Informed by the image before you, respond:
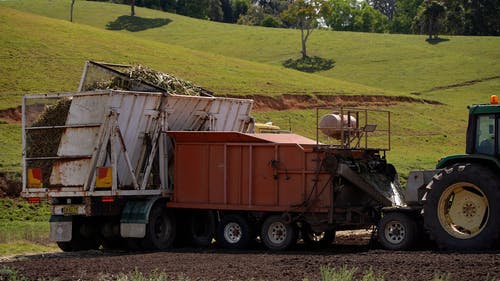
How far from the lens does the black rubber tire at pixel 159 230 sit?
2114cm

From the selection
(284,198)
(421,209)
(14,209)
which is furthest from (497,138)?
(14,209)

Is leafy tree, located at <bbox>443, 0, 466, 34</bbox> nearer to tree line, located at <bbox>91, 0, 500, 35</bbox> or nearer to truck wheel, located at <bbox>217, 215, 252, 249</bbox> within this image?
tree line, located at <bbox>91, 0, 500, 35</bbox>

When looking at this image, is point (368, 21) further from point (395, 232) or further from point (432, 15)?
point (395, 232)

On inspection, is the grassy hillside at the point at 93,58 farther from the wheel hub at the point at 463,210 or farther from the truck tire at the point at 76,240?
the wheel hub at the point at 463,210

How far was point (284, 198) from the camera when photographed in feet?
66.9

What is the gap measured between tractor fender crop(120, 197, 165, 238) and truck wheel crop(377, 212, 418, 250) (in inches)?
209

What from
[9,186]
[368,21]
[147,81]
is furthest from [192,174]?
[368,21]

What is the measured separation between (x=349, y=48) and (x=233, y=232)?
234ft

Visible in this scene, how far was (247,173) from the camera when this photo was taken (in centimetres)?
2088

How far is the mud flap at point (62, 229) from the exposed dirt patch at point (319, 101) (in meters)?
30.5

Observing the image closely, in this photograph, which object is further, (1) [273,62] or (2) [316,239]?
(1) [273,62]

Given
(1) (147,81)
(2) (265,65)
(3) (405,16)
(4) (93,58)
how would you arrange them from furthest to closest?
(3) (405,16) → (2) (265,65) → (4) (93,58) → (1) (147,81)

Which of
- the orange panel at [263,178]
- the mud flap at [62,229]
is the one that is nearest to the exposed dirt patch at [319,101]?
the orange panel at [263,178]

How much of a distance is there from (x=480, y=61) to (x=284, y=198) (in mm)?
63753
